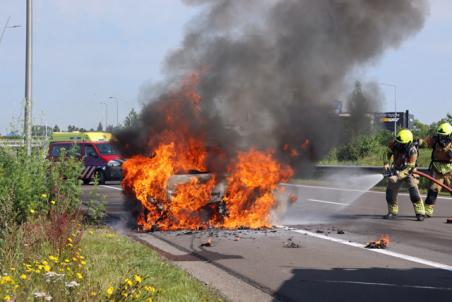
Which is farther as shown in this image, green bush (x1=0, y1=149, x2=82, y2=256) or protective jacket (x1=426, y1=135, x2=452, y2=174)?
protective jacket (x1=426, y1=135, x2=452, y2=174)

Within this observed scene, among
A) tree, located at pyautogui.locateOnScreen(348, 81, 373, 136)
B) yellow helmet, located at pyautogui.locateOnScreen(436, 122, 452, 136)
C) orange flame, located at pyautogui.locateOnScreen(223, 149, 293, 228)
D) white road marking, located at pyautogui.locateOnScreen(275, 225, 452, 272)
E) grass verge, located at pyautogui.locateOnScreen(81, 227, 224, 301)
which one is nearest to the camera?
grass verge, located at pyautogui.locateOnScreen(81, 227, 224, 301)

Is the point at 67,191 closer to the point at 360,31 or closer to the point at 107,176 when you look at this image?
the point at 360,31

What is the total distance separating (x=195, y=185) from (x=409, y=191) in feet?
15.0

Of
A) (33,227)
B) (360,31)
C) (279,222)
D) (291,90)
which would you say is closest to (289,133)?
A: (291,90)

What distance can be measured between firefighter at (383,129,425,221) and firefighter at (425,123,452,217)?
0.36 metres

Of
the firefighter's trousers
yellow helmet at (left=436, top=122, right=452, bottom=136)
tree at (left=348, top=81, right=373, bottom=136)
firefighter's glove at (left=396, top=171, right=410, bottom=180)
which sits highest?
tree at (left=348, top=81, right=373, bottom=136)

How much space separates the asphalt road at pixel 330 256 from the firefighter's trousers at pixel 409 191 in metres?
0.26

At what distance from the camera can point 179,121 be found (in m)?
11.9

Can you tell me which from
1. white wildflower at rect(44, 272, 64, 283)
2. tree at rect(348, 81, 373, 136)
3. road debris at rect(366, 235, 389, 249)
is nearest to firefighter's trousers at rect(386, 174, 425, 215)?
tree at rect(348, 81, 373, 136)

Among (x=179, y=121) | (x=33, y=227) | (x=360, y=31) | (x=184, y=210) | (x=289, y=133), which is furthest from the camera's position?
(x=360, y=31)

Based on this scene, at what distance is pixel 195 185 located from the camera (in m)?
10.9

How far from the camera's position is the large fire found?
10844 millimetres

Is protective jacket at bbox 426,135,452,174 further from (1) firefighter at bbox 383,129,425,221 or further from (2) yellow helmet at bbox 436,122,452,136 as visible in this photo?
(1) firefighter at bbox 383,129,425,221

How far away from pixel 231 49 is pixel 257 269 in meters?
6.72
